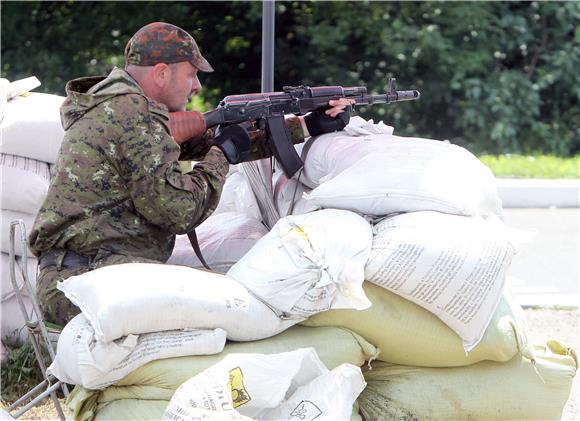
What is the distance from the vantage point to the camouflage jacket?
350 centimetres

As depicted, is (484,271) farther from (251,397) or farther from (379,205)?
(251,397)

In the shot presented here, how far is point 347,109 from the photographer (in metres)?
4.14

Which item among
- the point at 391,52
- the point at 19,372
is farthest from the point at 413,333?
the point at 391,52

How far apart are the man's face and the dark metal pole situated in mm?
1329

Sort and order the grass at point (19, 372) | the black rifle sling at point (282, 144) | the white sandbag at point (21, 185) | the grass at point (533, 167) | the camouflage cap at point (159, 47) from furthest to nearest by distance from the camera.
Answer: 1. the grass at point (533, 167)
2. the white sandbag at point (21, 185)
3. the grass at point (19, 372)
4. the black rifle sling at point (282, 144)
5. the camouflage cap at point (159, 47)

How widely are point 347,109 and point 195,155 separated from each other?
24.3 inches

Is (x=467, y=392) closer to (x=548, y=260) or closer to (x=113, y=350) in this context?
(x=113, y=350)

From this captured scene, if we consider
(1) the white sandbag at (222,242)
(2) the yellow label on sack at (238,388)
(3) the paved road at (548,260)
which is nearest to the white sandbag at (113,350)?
(2) the yellow label on sack at (238,388)

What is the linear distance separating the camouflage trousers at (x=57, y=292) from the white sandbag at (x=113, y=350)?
30cm

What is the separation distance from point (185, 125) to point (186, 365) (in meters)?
0.94

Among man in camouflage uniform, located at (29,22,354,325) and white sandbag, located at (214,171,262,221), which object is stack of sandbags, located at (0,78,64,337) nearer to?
white sandbag, located at (214,171,262,221)

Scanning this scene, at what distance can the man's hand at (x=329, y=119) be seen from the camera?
4.09 m

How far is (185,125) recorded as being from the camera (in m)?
3.73

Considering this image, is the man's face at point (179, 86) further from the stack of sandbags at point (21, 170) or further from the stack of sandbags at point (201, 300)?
the stack of sandbags at point (21, 170)
